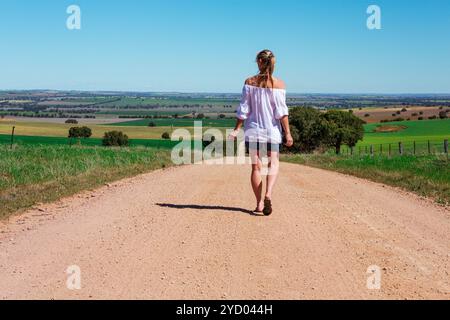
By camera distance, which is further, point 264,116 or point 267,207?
point 267,207

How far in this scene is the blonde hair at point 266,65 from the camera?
8.29 m

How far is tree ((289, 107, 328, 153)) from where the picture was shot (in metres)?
73.9

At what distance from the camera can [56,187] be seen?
13086 mm

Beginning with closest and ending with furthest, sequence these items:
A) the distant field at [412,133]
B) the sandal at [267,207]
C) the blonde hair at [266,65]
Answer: the blonde hair at [266,65]
the sandal at [267,207]
the distant field at [412,133]

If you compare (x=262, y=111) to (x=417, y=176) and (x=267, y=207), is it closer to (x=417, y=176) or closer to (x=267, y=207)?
(x=267, y=207)

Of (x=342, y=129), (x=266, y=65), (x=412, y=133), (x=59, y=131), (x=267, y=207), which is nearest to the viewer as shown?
(x=266, y=65)

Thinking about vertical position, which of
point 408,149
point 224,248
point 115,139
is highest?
point 224,248

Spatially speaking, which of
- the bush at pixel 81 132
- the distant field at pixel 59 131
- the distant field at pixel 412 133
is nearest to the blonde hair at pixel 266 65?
the distant field at pixel 59 131

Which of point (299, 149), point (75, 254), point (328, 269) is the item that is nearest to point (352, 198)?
point (328, 269)

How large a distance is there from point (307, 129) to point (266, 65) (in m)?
67.5

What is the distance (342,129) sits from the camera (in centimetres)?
7319

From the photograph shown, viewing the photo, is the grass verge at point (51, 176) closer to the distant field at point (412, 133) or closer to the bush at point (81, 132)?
the bush at point (81, 132)

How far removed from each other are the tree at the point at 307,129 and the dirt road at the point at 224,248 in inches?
2496

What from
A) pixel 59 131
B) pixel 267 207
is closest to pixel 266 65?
pixel 267 207
